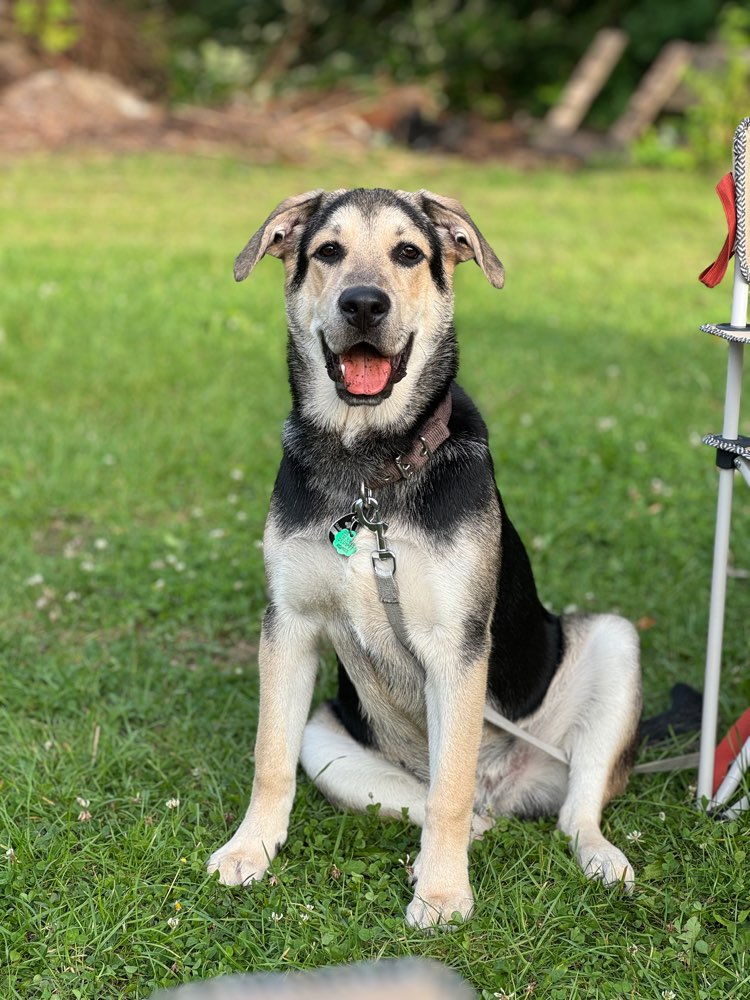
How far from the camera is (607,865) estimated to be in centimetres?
333

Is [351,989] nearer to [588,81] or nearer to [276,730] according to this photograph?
[276,730]

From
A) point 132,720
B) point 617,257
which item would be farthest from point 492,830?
point 617,257

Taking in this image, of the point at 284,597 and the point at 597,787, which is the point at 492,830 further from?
the point at 284,597

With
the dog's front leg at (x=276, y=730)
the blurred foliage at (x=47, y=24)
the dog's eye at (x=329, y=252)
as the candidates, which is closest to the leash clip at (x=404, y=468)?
the dog's front leg at (x=276, y=730)

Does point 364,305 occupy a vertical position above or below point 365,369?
above

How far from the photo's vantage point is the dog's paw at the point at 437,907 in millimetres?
3115

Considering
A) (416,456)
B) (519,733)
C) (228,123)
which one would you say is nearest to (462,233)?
(416,456)

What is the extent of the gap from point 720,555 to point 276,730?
4.85ft

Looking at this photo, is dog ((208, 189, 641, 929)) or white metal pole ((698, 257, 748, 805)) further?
white metal pole ((698, 257, 748, 805))

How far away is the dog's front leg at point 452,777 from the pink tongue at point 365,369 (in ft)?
2.73

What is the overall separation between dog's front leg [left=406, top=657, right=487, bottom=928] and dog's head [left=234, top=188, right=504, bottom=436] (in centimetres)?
81

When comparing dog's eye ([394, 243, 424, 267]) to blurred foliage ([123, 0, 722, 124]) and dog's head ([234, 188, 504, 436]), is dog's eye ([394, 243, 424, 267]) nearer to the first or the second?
dog's head ([234, 188, 504, 436])

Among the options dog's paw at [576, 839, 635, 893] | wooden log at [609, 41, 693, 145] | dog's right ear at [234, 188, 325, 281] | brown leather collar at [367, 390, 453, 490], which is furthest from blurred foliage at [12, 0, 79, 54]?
dog's paw at [576, 839, 635, 893]

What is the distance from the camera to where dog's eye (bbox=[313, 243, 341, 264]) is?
3484 mm
